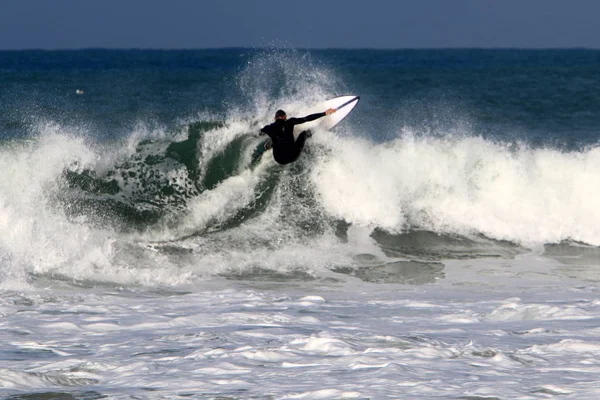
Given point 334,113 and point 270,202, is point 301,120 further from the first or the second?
point 270,202

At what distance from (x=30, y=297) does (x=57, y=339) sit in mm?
1795

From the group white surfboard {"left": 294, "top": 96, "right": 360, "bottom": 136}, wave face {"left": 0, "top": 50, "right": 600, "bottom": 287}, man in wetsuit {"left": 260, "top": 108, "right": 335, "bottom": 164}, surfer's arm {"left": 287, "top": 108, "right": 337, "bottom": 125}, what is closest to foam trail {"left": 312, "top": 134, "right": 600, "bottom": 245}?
wave face {"left": 0, "top": 50, "right": 600, "bottom": 287}

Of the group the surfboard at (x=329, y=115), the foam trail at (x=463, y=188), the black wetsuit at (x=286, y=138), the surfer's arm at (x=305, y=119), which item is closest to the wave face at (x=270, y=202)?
the foam trail at (x=463, y=188)

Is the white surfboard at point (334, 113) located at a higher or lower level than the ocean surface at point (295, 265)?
higher

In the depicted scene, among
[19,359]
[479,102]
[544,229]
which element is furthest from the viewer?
[479,102]

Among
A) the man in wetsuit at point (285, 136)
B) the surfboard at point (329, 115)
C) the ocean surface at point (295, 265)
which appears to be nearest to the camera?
the ocean surface at point (295, 265)

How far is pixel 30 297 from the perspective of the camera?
8.60 metres

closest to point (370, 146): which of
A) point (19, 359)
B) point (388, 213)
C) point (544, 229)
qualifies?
point (388, 213)

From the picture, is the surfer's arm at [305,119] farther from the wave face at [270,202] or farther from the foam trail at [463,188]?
the foam trail at [463,188]

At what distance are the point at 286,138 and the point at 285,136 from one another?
0.03 meters

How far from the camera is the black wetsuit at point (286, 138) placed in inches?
470

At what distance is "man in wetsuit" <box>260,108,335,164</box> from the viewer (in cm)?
1192

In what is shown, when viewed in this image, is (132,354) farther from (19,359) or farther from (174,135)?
(174,135)

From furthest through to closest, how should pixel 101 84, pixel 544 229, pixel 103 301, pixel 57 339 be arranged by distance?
pixel 101 84 → pixel 544 229 → pixel 103 301 → pixel 57 339
